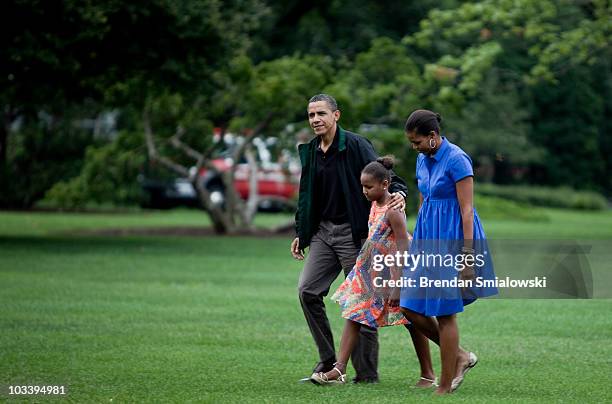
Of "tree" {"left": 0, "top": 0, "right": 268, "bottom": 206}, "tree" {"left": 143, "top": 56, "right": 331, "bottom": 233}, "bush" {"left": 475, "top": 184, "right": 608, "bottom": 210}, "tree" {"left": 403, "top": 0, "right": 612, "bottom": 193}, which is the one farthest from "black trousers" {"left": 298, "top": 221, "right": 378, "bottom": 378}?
"bush" {"left": 475, "top": 184, "right": 608, "bottom": 210}

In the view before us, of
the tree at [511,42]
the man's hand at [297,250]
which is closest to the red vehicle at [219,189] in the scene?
the tree at [511,42]

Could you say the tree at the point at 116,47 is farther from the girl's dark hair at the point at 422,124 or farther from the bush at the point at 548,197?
the bush at the point at 548,197

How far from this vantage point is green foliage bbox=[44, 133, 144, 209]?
→ 26734mm

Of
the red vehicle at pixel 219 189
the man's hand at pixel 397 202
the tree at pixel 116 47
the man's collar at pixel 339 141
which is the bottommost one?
the red vehicle at pixel 219 189

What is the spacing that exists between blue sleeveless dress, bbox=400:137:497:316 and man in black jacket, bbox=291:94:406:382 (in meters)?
0.65

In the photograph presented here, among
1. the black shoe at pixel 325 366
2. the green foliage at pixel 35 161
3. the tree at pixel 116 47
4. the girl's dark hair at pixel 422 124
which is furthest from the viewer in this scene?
the green foliage at pixel 35 161

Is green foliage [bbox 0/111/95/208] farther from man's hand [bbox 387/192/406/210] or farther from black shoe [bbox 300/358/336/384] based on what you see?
man's hand [bbox 387/192/406/210]

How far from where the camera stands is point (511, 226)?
34.2 metres

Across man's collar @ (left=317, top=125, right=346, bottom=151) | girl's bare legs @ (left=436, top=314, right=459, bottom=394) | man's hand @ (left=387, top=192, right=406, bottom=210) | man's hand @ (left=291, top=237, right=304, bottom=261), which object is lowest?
girl's bare legs @ (left=436, top=314, right=459, bottom=394)

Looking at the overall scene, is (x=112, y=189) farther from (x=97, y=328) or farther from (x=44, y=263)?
(x=97, y=328)

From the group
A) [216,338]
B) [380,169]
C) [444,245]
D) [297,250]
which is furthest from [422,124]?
[216,338]

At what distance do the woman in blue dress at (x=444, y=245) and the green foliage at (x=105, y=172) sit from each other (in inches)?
745

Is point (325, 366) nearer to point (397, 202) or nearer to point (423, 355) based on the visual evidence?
point (423, 355)

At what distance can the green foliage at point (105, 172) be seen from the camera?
2673 cm
